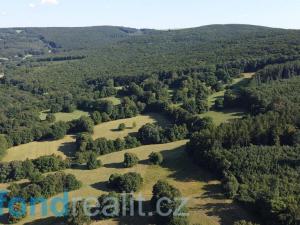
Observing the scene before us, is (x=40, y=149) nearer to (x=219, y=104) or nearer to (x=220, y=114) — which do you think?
(x=220, y=114)

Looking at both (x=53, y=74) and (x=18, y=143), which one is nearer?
(x=18, y=143)

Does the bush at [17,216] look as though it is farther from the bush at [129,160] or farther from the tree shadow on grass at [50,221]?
the bush at [129,160]

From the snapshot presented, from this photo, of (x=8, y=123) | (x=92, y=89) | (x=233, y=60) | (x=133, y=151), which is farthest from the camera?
(x=233, y=60)

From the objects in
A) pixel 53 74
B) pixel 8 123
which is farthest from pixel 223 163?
pixel 53 74

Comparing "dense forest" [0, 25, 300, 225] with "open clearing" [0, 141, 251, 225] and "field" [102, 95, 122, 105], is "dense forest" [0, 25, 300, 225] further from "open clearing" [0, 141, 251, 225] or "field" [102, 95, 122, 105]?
"field" [102, 95, 122, 105]

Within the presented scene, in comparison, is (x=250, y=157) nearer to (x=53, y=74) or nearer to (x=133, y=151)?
(x=133, y=151)

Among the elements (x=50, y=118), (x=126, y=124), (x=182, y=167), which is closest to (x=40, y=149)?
(x=50, y=118)

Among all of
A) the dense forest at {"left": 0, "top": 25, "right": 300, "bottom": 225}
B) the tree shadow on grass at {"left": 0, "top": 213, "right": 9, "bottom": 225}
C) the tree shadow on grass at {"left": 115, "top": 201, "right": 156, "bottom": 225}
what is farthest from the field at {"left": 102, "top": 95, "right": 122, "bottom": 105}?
the tree shadow on grass at {"left": 115, "top": 201, "right": 156, "bottom": 225}
